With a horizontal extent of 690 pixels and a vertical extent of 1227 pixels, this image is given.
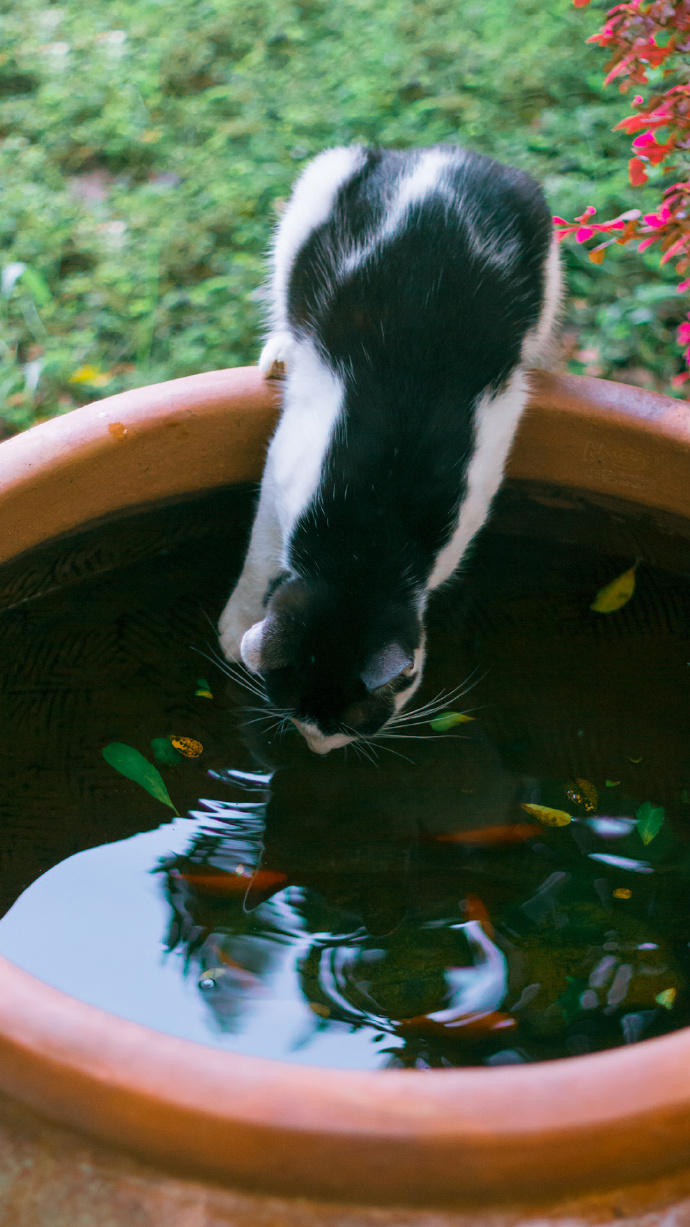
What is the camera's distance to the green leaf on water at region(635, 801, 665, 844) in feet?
4.38

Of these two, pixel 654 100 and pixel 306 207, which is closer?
pixel 654 100

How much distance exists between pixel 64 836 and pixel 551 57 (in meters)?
3.03

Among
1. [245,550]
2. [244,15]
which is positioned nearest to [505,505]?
[245,550]

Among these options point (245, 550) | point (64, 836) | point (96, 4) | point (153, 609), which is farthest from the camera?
point (96, 4)

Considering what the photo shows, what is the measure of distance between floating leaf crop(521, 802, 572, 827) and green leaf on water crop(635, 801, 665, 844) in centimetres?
10

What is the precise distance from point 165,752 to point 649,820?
27.3 inches

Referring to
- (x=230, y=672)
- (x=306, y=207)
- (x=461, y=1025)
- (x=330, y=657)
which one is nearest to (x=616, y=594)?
(x=330, y=657)

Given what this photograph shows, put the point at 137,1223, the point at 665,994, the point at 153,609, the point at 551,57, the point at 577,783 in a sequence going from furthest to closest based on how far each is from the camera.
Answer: the point at 551,57 < the point at 153,609 < the point at 577,783 < the point at 665,994 < the point at 137,1223

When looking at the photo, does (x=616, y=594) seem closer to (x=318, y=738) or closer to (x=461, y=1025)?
(x=318, y=738)

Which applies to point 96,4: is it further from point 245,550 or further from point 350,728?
point 350,728

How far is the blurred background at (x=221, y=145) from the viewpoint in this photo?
7.92 feet

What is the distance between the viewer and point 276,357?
5.51ft

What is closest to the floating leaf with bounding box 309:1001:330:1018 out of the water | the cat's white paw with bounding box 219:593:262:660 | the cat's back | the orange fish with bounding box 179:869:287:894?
the water

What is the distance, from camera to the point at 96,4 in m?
3.38
